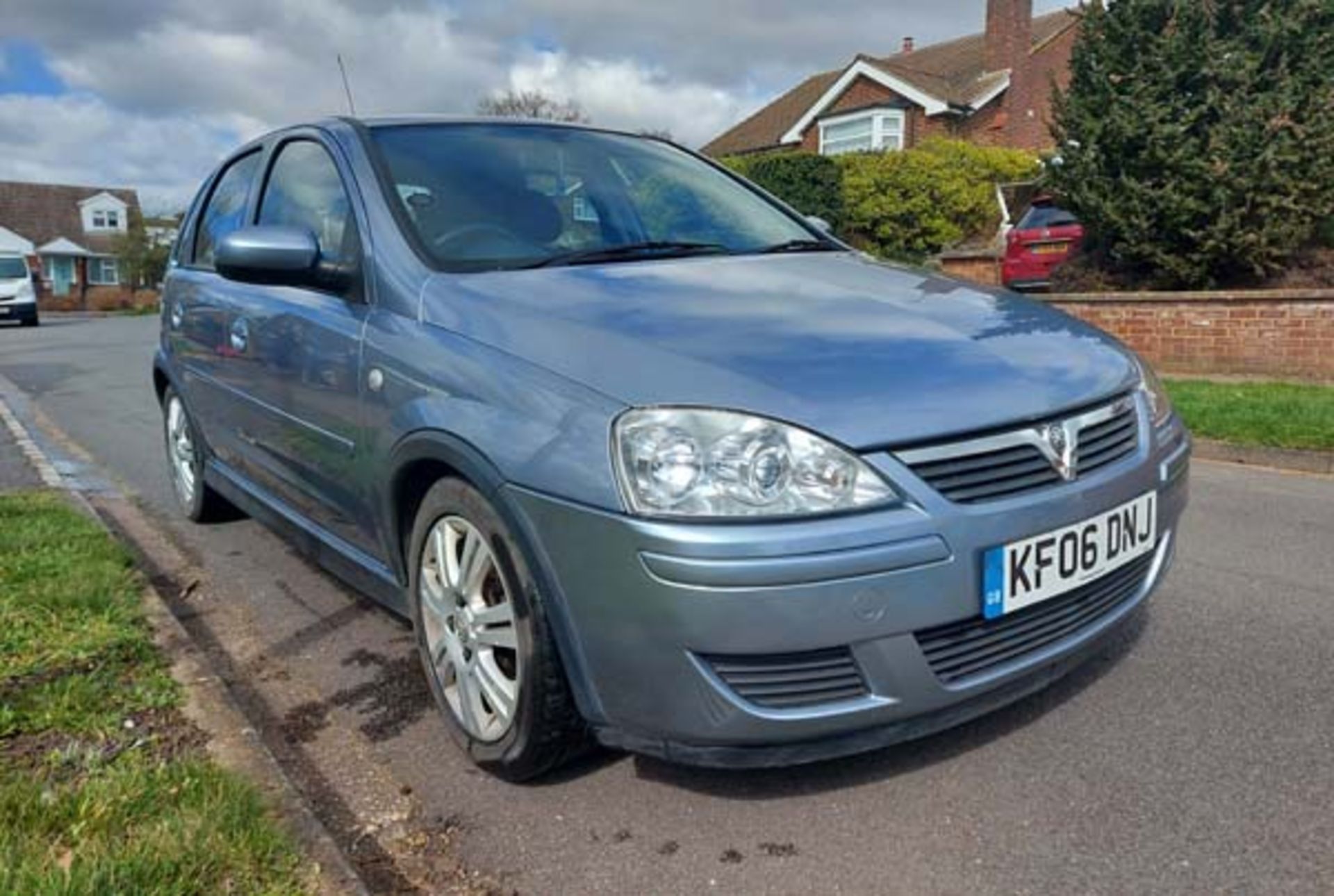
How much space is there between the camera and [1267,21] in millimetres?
9523

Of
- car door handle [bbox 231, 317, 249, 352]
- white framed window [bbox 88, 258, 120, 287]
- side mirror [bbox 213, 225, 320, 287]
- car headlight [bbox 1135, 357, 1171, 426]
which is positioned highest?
white framed window [bbox 88, 258, 120, 287]

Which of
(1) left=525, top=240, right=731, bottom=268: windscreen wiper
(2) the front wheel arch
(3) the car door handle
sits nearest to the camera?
(2) the front wheel arch

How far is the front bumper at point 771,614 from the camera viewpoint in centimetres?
202

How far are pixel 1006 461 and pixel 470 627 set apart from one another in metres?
1.34

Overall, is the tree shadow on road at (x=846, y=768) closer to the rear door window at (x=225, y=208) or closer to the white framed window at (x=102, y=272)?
the rear door window at (x=225, y=208)

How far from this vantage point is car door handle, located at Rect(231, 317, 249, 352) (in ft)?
12.5

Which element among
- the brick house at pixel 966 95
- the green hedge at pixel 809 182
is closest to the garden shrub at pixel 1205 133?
the green hedge at pixel 809 182

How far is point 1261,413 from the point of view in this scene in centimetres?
723

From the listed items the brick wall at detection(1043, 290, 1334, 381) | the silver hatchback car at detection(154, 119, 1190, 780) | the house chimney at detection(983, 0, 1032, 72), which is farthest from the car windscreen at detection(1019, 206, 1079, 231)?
the house chimney at detection(983, 0, 1032, 72)

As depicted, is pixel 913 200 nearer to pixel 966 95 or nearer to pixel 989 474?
pixel 966 95

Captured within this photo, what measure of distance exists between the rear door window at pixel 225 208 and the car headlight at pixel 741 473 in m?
2.82

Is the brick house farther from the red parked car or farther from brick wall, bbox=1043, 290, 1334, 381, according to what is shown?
brick wall, bbox=1043, 290, 1334, 381

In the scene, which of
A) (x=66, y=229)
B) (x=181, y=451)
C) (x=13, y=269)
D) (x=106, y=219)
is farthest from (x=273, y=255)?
(x=106, y=219)

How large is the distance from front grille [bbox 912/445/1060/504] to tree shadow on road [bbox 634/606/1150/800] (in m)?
0.67
